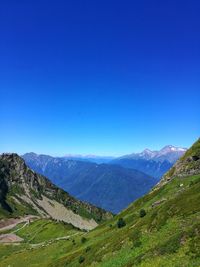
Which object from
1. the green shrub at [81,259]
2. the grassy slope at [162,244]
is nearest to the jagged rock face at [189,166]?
the grassy slope at [162,244]

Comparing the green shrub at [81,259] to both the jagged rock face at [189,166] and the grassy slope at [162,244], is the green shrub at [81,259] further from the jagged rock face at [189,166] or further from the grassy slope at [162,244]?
the jagged rock face at [189,166]

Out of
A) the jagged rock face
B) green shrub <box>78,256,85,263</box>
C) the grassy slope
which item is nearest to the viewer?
the grassy slope

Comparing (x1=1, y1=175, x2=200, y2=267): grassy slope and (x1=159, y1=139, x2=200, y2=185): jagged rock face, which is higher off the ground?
(x1=159, y1=139, x2=200, y2=185): jagged rock face

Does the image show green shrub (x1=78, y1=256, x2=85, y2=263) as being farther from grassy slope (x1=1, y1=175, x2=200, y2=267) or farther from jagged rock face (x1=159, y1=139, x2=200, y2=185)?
jagged rock face (x1=159, y1=139, x2=200, y2=185)

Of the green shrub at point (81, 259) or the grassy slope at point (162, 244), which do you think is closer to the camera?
the grassy slope at point (162, 244)

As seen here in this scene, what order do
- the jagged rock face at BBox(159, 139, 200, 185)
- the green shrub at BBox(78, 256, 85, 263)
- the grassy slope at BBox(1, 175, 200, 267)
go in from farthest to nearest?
the jagged rock face at BBox(159, 139, 200, 185), the green shrub at BBox(78, 256, 85, 263), the grassy slope at BBox(1, 175, 200, 267)

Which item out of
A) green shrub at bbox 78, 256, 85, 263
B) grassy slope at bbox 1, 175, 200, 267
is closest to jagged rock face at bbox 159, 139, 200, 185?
grassy slope at bbox 1, 175, 200, 267

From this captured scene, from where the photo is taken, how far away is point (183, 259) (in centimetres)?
3206

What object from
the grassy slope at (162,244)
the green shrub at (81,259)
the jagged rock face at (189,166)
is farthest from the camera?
the jagged rock face at (189,166)

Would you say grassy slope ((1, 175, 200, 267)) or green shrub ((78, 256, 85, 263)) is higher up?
grassy slope ((1, 175, 200, 267))

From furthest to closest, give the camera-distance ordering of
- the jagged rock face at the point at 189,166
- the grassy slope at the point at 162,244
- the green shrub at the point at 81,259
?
the jagged rock face at the point at 189,166, the green shrub at the point at 81,259, the grassy slope at the point at 162,244

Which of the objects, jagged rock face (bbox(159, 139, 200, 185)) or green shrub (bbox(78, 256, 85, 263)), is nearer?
green shrub (bbox(78, 256, 85, 263))

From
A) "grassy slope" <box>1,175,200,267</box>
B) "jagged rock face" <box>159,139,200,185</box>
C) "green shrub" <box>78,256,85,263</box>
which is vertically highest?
"jagged rock face" <box>159,139,200,185</box>

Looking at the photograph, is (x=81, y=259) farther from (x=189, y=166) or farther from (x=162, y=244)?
(x=189, y=166)
